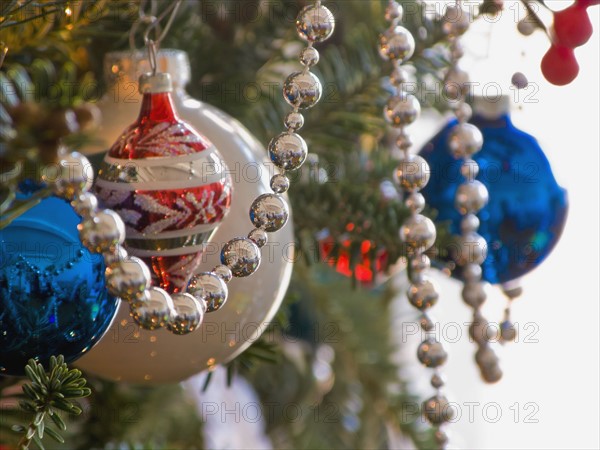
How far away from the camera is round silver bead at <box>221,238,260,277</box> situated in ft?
1.17

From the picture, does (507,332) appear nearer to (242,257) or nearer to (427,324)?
(427,324)

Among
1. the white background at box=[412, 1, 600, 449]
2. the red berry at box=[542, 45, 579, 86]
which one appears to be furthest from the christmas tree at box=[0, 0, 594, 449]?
the white background at box=[412, 1, 600, 449]

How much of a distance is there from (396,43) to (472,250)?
128 millimetres

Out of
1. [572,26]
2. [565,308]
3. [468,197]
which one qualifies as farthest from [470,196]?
[565,308]

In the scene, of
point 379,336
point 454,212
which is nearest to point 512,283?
point 454,212

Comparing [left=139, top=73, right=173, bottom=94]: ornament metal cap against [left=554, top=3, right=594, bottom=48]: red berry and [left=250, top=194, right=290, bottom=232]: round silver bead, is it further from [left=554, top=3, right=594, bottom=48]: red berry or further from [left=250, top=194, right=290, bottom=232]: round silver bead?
[left=554, top=3, right=594, bottom=48]: red berry

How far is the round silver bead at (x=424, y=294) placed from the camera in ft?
1.43

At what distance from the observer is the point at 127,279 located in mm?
309

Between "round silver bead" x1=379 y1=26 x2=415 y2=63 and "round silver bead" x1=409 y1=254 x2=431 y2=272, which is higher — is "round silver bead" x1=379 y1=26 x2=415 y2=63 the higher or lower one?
the higher one

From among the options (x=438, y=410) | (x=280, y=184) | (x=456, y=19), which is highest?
(x=456, y=19)

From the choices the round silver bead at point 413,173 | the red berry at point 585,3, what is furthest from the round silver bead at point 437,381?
the red berry at point 585,3

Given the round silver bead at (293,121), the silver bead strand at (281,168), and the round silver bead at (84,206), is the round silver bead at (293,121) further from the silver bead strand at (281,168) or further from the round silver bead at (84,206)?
the round silver bead at (84,206)

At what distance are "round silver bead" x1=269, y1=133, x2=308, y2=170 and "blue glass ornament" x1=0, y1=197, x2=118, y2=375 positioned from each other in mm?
89

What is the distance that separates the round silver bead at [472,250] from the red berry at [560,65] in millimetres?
98
